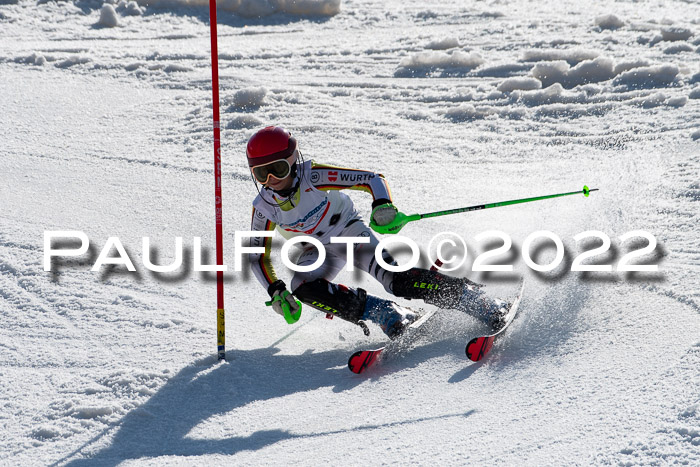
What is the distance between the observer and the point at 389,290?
442 centimetres

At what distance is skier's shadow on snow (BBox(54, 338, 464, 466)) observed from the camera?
3326 mm

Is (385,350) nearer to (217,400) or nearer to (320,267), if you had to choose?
(320,267)

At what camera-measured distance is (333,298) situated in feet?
13.9

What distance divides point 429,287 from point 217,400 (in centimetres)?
131

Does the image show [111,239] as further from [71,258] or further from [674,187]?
[674,187]

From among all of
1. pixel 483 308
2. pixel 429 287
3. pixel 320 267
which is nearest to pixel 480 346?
pixel 483 308

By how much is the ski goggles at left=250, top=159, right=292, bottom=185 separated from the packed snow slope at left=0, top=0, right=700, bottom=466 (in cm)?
101

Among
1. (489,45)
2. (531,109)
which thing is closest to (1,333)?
(531,109)

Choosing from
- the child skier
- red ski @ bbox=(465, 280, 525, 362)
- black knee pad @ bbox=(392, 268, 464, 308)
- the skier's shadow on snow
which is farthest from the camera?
black knee pad @ bbox=(392, 268, 464, 308)

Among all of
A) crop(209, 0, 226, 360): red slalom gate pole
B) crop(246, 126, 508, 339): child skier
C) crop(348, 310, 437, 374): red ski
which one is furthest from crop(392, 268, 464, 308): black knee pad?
crop(209, 0, 226, 360): red slalom gate pole

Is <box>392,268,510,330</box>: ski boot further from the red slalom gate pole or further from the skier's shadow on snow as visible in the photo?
the red slalom gate pole

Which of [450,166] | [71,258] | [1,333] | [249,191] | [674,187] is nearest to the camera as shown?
[1,333]

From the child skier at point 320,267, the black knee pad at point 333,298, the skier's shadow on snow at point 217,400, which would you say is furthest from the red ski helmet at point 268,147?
the skier's shadow on snow at point 217,400

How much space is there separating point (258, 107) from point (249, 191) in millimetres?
2515
